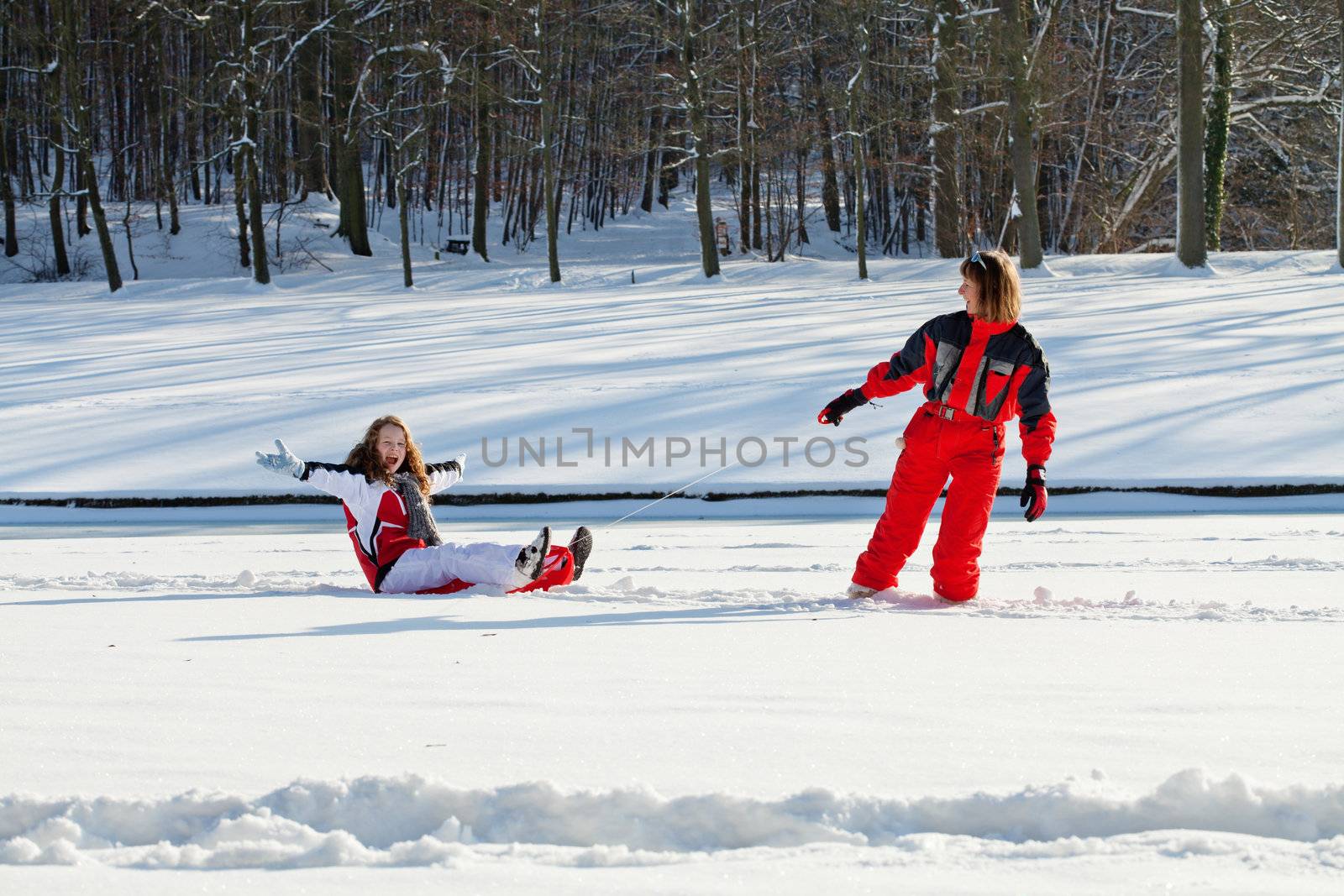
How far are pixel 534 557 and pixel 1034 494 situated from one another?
2.06 meters

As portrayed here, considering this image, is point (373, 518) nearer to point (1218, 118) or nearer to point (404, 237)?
point (404, 237)

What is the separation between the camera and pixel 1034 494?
491 centimetres

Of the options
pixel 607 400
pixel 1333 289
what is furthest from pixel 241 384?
pixel 1333 289

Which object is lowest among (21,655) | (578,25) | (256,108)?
(21,655)

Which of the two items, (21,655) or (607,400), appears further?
(607,400)

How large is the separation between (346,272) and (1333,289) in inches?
811

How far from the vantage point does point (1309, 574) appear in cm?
563

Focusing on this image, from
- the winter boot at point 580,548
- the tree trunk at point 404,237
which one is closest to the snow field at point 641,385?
the winter boot at point 580,548

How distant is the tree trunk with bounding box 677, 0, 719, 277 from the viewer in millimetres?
26078

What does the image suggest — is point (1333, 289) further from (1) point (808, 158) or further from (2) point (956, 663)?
(1) point (808, 158)

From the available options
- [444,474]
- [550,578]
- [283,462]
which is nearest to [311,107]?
[444,474]

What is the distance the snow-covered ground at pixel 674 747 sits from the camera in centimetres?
208

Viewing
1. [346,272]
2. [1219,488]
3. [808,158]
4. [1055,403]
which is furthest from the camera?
[808,158]

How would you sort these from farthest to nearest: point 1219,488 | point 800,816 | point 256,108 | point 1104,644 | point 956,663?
point 256,108 < point 1219,488 < point 1104,644 < point 956,663 < point 800,816
